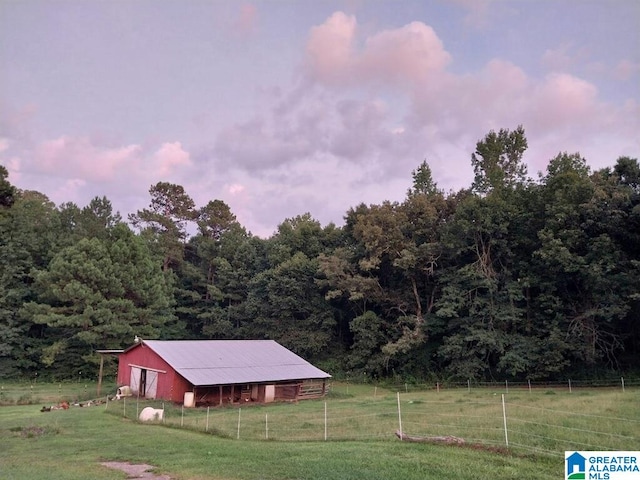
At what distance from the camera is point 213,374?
94.8 ft

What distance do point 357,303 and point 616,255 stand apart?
910 inches

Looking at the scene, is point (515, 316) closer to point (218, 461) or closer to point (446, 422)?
point (446, 422)

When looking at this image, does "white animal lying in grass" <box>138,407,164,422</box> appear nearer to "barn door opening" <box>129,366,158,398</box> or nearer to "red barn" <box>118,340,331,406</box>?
"red barn" <box>118,340,331,406</box>

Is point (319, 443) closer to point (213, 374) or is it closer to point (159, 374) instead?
point (213, 374)

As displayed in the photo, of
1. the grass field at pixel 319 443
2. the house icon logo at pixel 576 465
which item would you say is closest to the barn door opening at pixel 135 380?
the grass field at pixel 319 443

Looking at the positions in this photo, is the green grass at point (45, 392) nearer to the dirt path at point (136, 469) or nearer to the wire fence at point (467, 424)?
the wire fence at point (467, 424)

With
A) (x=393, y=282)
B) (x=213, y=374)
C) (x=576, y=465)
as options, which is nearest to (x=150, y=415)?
(x=213, y=374)

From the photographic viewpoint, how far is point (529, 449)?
35.9 feet

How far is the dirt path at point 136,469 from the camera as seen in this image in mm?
10500

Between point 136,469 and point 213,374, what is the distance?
17.8 metres

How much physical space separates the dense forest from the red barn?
8646 millimetres

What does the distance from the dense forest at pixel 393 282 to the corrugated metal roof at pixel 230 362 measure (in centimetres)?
895

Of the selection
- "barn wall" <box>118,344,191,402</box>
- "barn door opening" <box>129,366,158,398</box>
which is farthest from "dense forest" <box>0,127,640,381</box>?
"barn door opening" <box>129,366,158,398</box>

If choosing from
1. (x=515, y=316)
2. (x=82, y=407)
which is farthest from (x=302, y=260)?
(x=82, y=407)
